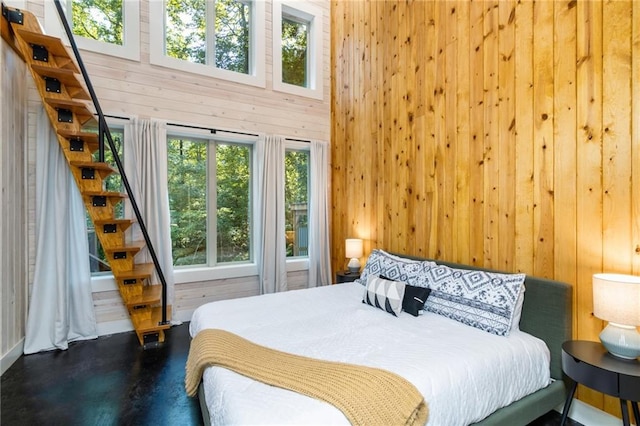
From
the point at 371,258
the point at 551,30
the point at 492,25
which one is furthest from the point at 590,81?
the point at 371,258

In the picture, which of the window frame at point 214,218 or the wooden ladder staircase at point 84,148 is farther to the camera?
the window frame at point 214,218

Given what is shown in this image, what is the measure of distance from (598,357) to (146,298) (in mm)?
3528

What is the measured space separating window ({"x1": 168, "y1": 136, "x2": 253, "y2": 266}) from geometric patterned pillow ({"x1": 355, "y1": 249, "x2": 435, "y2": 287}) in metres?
1.93

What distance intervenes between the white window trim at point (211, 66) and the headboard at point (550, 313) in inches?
150

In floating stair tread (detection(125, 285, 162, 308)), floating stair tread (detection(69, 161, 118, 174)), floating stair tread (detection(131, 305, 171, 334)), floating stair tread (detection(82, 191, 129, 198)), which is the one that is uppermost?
floating stair tread (detection(69, 161, 118, 174))

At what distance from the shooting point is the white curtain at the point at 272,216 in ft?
13.5

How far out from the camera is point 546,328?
2.02 meters

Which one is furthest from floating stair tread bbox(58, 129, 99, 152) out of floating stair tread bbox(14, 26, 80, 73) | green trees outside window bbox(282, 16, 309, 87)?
green trees outside window bbox(282, 16, 309, 87)

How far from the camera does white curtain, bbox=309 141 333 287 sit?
447 centimetres

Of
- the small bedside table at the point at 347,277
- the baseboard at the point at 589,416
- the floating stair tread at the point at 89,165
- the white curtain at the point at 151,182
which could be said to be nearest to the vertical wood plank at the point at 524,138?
the baseboard at the point at 589,416

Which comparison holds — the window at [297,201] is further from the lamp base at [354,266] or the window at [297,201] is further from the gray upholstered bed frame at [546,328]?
the gray upholstered bed frame at [546,328]

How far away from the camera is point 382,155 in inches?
145

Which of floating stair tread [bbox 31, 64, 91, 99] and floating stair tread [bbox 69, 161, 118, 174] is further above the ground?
floating stair tread [bbox 31, 64, 91, 99]

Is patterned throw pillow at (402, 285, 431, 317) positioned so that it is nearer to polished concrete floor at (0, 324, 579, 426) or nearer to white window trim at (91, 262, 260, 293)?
polished concrete floor at (0, 324, 579, 426)
